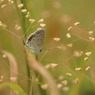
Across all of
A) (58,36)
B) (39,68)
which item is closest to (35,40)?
(39,68)

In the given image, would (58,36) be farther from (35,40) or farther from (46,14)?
(35,40)

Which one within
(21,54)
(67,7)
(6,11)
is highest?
(67,7)

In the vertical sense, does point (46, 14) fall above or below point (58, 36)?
above

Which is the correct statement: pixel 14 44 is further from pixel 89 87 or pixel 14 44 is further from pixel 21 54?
pixel 89 87

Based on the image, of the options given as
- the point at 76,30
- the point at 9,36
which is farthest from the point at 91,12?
the point at 9,36

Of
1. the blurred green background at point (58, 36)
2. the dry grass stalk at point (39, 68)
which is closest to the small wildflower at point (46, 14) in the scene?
the blurred green background at point (58, 36)
